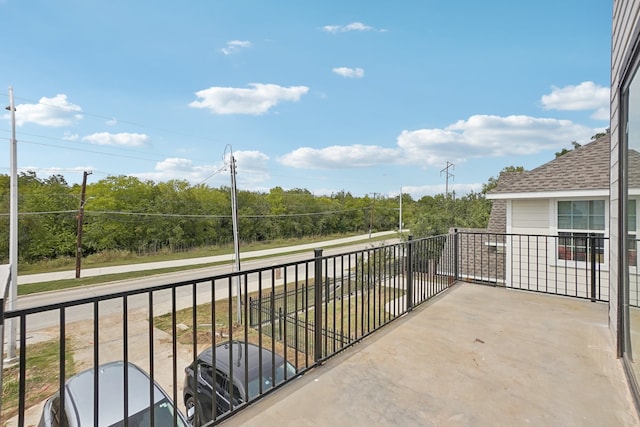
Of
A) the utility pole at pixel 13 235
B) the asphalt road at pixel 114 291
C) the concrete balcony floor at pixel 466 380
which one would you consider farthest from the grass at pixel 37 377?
the concrete balcony floor at pixel 466 380

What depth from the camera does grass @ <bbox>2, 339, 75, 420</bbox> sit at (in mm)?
4883

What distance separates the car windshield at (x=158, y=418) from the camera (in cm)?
242

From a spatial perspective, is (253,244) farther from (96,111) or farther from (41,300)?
(41,300)

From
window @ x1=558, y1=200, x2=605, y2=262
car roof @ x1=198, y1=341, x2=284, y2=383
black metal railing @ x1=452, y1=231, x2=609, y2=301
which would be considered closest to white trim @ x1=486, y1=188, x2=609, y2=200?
window @ x1=558, y1=200, x2=605, y2=262

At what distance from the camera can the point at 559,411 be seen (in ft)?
5.49

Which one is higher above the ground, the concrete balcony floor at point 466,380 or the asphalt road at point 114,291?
the concrete balcony floor at point 466,380

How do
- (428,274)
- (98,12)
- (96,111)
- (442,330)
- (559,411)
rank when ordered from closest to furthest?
(559,411), (442,330), (428,274), (98,12), (96,111)

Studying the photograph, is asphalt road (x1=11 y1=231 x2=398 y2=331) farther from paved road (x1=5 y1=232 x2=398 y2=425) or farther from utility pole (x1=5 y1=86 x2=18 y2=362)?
utility pole (x1=5 y1=86 x2=18 y2=362)

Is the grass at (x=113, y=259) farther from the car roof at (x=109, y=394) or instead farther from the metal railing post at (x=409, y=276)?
the metal railing post at (x=409, y=276)

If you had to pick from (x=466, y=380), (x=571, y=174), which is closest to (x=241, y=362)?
(x=466, y=380)

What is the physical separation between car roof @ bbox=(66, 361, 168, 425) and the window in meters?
6.56

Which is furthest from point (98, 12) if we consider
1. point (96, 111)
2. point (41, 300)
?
point (96, 111)

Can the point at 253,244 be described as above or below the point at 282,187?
below

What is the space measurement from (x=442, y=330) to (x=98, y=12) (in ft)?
39.7
